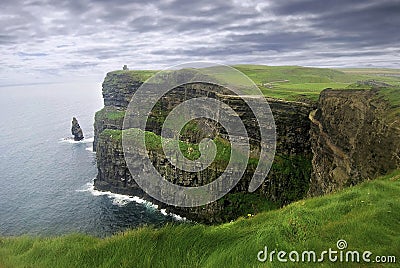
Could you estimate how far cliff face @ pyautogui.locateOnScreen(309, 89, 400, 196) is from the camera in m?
28.6

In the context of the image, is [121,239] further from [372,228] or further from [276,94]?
[276,94]

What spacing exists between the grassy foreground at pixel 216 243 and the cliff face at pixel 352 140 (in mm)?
18465

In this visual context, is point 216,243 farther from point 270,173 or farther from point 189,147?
point 189,147

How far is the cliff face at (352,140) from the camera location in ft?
93.9

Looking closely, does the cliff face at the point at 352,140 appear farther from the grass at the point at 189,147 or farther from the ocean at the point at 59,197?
the ocean at the point at 59,197

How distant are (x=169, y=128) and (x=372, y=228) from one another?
95644 millimetres

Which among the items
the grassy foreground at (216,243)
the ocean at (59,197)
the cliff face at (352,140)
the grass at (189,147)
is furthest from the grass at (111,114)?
the grassy foreground at (216,243)

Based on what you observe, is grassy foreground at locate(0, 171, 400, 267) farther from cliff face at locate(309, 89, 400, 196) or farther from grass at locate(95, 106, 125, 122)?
grass at locate(95, 106, 125, 122)

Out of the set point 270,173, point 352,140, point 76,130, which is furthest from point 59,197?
point 76,130

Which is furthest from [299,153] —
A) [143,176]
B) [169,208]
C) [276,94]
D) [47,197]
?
[47,197]

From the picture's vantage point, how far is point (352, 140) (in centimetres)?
3941

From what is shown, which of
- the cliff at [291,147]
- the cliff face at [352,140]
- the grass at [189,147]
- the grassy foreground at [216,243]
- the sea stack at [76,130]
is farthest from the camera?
the sea stack at [76,130]

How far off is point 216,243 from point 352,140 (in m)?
35.3

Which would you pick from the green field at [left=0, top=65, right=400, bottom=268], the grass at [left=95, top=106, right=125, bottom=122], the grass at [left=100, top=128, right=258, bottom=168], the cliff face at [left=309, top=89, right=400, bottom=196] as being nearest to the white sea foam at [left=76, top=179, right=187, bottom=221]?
the grass at [left=100, top=128, right=258, bottom=168]
